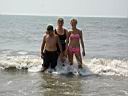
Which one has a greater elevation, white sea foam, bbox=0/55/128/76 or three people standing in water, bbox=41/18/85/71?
three people standing in water, bbox=41/18/85/71

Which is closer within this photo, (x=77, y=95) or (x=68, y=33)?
(x=77, y=95)

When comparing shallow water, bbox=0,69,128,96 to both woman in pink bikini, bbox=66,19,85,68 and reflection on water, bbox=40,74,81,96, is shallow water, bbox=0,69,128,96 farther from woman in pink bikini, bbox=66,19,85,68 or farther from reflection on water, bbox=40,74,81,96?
woman in pink bikini, bbox=66,19,85,68

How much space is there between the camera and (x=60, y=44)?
407 inches

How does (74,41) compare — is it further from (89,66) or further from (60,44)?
(89,66)

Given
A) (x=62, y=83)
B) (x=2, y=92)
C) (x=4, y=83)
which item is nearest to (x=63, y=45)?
(x=62, y=83)

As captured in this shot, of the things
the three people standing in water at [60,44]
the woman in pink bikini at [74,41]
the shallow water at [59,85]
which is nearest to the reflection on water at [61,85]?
the shallow water at [59,85]

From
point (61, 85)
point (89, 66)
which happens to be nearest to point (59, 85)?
point (61, 85)

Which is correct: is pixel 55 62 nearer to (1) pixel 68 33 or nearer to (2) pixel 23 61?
(1) pixel 68 33

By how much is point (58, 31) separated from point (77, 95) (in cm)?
322

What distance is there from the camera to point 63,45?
10.6 metres

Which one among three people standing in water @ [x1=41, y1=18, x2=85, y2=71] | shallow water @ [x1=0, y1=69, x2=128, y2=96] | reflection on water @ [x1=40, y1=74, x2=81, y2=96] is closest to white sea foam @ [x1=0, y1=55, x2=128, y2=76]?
three people standing in water @ [x1=41, y1=18, x2=85, y2=71]

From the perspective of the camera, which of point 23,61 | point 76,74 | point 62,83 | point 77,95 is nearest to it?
point 77,95

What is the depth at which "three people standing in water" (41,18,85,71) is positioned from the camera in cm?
1034

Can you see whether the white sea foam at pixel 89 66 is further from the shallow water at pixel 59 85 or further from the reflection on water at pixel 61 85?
the reflection on water at pixel 61 85
